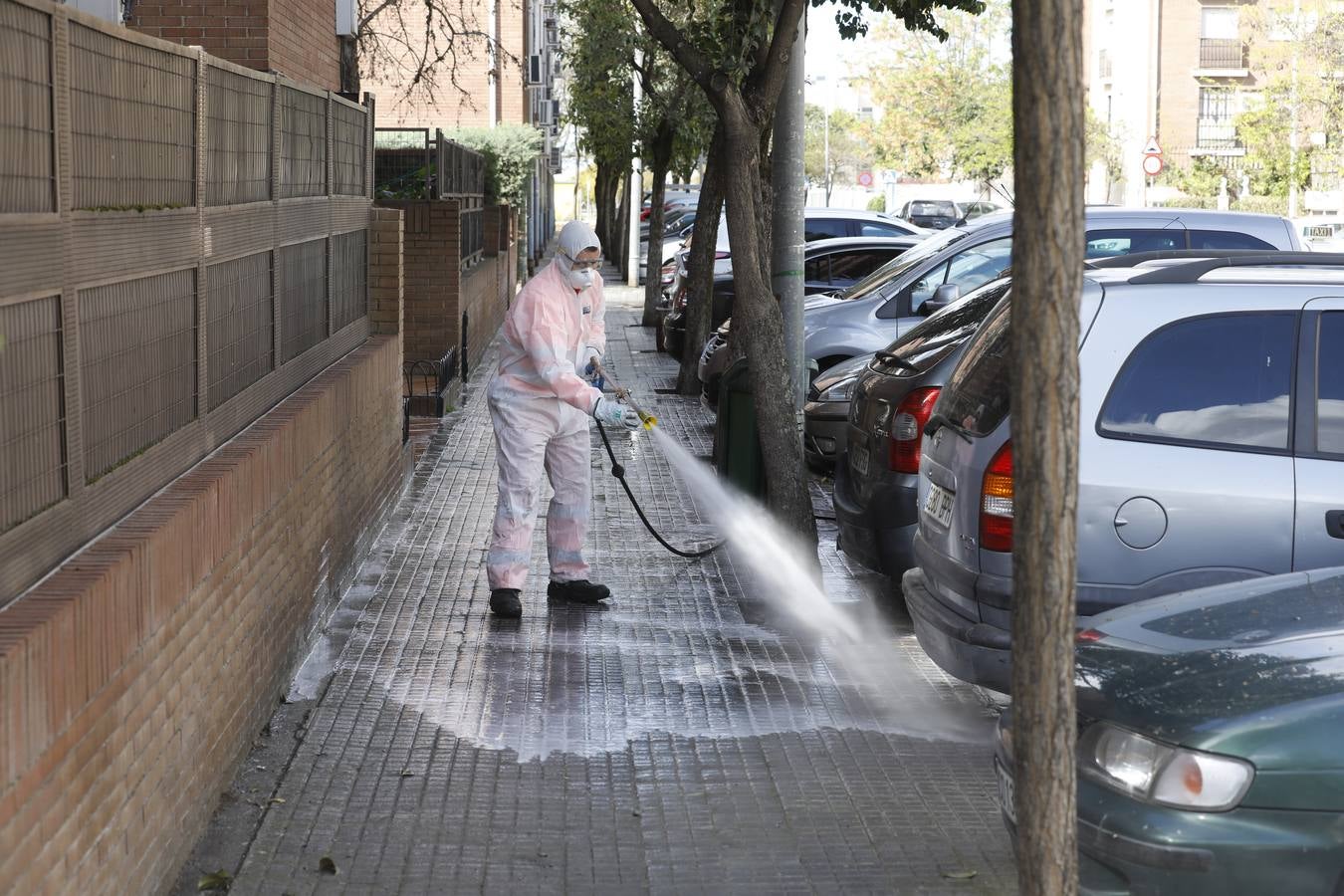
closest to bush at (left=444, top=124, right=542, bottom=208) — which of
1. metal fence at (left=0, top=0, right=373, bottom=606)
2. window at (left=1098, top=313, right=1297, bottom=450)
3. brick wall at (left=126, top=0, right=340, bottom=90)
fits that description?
brick wall at (left=126, top=0, right=340, bottom=90)

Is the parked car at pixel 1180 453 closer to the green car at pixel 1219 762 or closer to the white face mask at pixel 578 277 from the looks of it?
the green car at pixel 1219 762

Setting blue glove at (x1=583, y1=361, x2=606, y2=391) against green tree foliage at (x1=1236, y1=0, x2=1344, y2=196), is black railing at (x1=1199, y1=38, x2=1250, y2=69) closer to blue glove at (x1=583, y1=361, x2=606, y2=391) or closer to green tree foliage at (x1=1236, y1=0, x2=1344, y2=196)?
green tree foliage at (x1=1236, y1=0, x2=1344, y2=196)

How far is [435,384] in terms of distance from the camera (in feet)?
54.2

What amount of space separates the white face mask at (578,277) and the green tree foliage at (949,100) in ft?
192

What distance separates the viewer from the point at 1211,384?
5.96m

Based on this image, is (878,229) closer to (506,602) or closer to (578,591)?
(578,591)

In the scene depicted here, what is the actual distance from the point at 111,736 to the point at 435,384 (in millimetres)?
12414

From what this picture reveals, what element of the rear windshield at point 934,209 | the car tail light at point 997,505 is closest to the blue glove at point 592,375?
the car tail light at point 997,505

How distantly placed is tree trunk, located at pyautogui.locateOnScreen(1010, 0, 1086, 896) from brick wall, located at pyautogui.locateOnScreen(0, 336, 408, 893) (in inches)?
78.5

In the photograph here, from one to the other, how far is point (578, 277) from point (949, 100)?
65.3 meters

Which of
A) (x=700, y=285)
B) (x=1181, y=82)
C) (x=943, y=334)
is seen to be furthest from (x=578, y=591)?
(x=1181, y=82)

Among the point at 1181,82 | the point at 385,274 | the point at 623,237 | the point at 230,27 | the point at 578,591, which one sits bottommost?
the point at 578,591

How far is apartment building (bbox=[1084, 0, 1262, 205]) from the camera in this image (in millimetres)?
59469

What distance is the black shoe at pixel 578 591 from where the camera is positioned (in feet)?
28.4
